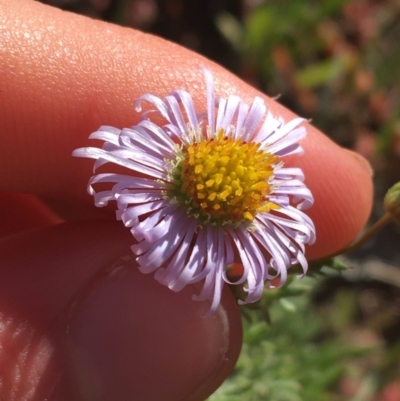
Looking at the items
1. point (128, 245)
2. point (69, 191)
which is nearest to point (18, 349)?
point (128, 245)

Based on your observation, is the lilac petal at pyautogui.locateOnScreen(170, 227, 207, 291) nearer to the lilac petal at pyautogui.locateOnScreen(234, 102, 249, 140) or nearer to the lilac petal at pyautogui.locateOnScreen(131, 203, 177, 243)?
the lilac petal at pyautogui.locateOnScreen(131, 203, 177, 243)

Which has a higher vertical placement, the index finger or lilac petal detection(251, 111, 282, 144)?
the index finger

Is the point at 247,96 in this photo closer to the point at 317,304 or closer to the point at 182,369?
the point at 182,369

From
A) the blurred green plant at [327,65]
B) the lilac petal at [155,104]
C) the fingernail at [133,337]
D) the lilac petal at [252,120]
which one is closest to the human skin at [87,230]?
→ the fingernail at [133,337]

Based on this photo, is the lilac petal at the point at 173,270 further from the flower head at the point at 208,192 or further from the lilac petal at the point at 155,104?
the lilac petal at the point at 155,104

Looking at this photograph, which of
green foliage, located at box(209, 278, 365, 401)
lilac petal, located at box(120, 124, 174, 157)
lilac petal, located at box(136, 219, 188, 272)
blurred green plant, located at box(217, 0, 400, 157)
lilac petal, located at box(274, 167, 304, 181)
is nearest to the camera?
lilac petal, located at box(136, 219, 188, 272)

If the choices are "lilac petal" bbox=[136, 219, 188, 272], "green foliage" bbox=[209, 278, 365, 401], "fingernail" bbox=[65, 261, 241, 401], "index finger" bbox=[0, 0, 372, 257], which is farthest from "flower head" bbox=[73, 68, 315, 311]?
"green foliage" bbox=[209, 278, 365, 401]
